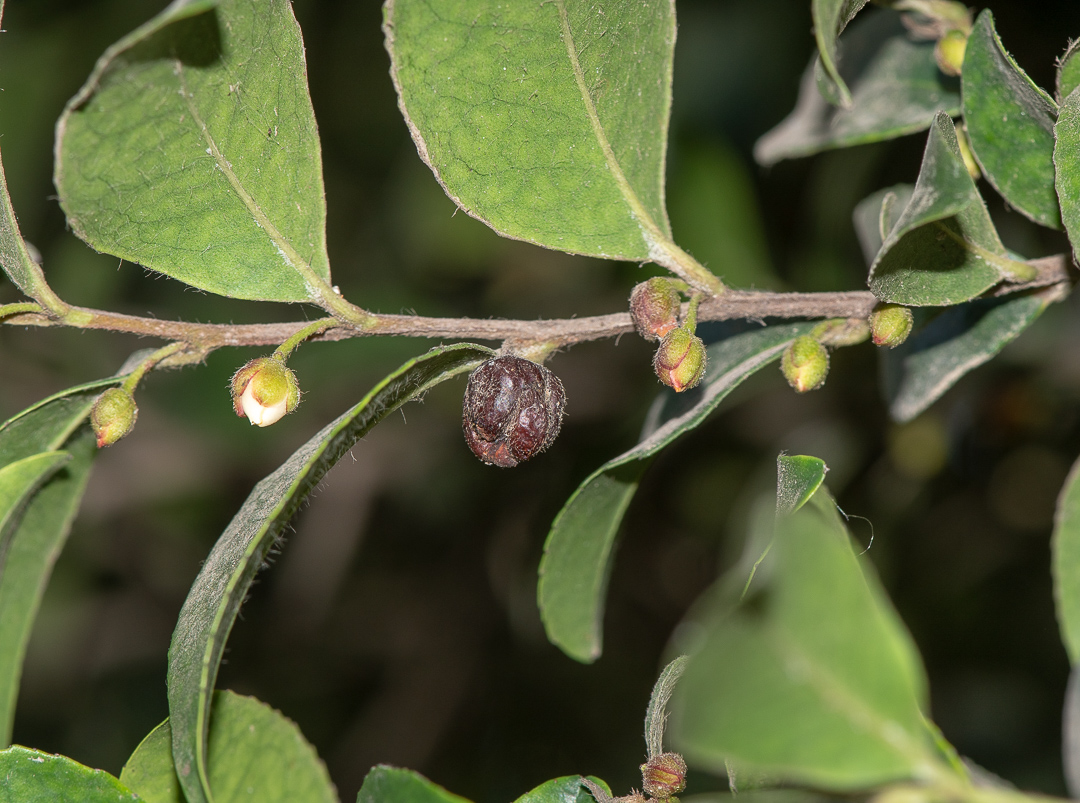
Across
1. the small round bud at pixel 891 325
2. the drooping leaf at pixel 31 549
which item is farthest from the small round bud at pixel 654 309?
the drooping leaf at pixel 31 549

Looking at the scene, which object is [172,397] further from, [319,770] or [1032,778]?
[1032,778]

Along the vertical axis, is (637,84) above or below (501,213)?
above

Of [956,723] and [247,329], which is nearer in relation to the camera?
[247,329]

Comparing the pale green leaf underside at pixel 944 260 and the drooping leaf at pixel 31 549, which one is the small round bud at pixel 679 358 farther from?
the drooping leaf at pixel 31 549

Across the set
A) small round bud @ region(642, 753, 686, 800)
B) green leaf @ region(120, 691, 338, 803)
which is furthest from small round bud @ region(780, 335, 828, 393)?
green leaf @ region(120, 691, 338, 803)

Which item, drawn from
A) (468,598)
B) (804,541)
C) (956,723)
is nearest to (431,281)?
(468,598)

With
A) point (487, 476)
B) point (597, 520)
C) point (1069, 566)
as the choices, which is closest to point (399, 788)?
point (597, 520)
